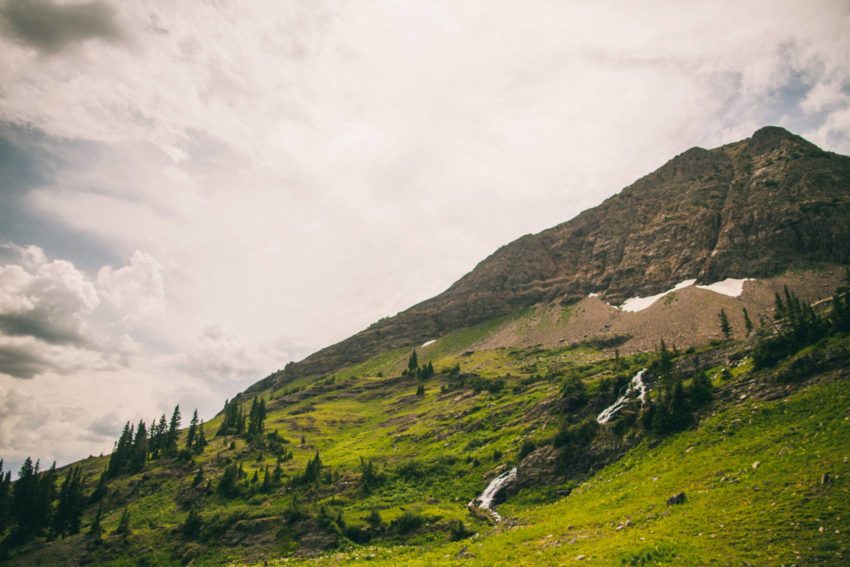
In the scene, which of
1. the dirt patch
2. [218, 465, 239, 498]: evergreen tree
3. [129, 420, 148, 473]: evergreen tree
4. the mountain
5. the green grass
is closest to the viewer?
the green grass

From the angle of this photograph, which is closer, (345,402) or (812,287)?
(812,287)

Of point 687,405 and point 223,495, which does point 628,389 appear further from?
point 223,495

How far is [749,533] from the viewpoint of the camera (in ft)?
92.9

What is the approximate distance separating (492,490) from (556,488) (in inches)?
422

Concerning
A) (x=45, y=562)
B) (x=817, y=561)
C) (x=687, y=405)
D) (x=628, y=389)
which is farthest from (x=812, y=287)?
(x=45, y=562)

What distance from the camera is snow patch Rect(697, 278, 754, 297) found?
17075 cm

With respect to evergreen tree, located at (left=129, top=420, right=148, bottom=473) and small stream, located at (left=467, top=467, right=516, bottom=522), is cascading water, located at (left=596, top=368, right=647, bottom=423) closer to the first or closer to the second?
small stream, located at (left=467, top=467, right=516, bottom=522)

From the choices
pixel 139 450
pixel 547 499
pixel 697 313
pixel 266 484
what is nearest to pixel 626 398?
pixel 547 499

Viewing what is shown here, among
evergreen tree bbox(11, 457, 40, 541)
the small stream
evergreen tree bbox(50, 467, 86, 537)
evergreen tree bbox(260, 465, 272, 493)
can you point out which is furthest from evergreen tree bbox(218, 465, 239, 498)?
the small stream

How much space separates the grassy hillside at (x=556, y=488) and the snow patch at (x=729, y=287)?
3643 inches

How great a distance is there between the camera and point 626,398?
236 ft

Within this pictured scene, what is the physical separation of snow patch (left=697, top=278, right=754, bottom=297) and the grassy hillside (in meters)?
92.5

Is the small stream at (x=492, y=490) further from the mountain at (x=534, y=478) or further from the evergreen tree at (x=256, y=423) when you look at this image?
the evergreen tree at (x=256, y=423)

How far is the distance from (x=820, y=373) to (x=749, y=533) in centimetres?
3307
